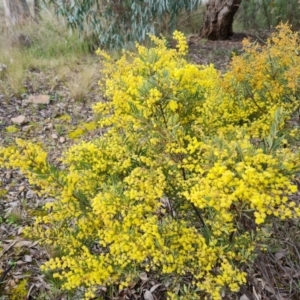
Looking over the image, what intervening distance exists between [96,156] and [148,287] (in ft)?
3.35

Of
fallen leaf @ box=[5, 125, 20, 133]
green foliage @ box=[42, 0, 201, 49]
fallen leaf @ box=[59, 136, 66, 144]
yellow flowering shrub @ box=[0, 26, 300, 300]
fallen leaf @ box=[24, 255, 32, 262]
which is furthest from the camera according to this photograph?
green foliage @ box=[42, 0, 201, 49]

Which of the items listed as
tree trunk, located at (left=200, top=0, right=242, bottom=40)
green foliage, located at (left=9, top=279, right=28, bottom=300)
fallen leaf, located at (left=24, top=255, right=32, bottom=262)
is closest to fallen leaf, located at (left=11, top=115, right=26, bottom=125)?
fallen leaf, located at (left=24, top=255, right=32, bottom=262)

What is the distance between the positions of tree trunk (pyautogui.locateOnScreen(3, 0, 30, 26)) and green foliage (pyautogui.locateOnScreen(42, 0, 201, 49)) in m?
2.15

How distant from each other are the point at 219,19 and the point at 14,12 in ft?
14.1

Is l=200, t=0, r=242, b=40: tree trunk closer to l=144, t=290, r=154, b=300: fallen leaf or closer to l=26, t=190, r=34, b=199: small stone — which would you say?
l=26, t=190, r=34, b=199: small stone

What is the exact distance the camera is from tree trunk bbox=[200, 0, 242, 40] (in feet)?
19.6

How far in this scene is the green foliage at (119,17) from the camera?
5559 millimetres

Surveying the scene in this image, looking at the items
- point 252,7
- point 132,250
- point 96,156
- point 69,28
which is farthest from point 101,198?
point 252,7

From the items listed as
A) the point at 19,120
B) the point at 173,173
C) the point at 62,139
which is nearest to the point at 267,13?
the point at 62,139

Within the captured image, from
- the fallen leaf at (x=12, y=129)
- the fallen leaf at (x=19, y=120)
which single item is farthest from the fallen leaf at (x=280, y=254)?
the fallen leaf at (x=19, y=120)

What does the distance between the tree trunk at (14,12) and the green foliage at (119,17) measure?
84.5 inches

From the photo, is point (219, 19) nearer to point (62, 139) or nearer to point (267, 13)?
point (267, 13)

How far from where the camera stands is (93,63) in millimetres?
5613

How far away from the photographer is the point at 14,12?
7711 mm
